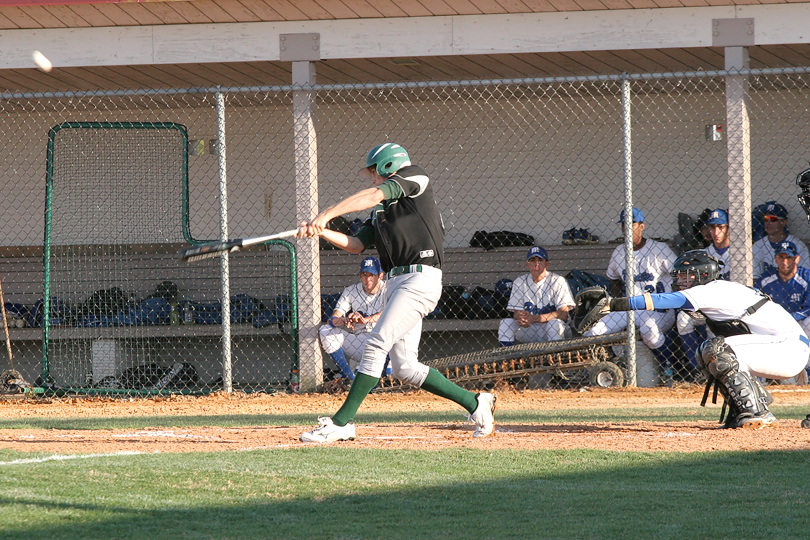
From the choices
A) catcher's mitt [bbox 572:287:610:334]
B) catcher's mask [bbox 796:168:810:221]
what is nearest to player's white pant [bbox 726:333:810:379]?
catcher's mask [bbox 796:168:810:221]

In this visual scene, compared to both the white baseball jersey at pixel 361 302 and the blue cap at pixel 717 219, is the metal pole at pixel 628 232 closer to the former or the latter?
the blue cap at pixel 717 219

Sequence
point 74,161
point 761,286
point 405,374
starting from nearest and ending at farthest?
1. point 405,374
2. point 761,286
3. point 74,161

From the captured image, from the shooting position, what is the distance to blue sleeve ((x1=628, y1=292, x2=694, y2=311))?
5.68 metres

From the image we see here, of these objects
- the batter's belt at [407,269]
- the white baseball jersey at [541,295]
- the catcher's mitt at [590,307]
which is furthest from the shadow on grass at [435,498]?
the white baseball jersey at [541,295]

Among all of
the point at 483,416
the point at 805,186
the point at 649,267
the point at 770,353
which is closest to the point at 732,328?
the point at 770,353

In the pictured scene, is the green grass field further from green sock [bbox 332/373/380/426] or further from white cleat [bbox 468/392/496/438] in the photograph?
white cleat [bbox 468/392/496/438]

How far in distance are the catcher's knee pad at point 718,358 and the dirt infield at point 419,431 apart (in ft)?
1.29

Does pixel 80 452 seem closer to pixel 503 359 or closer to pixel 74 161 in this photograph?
pixel 503 359

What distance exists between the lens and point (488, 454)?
16.7ft

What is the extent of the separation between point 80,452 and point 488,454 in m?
2.31

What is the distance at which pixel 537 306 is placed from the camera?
973 centimetres

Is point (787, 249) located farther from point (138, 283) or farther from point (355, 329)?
point (138, 283)

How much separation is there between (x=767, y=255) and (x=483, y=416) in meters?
5.48

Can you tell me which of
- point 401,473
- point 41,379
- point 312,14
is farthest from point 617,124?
point 401,473
